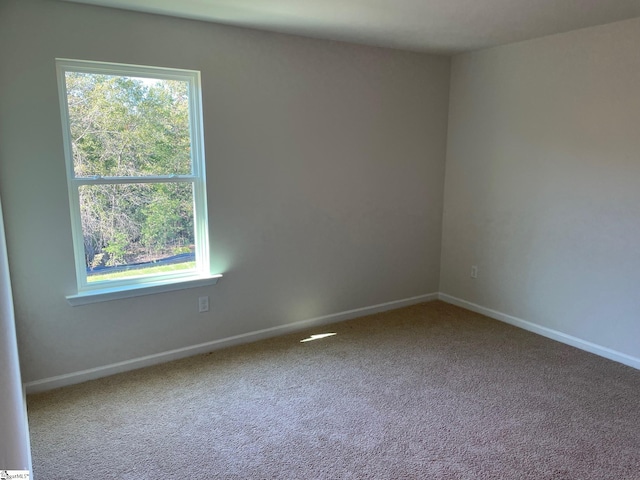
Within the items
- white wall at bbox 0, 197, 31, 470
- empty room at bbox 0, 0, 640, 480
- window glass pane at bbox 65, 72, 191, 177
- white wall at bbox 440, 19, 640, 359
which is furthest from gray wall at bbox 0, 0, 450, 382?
white wall at bbox 0, 197, 31, 470

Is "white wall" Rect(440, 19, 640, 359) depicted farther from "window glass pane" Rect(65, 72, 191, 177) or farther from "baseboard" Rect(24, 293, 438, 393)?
"window glass pane" Rect(65, 72, 191, 177)

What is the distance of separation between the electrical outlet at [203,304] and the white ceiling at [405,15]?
1.97 metres

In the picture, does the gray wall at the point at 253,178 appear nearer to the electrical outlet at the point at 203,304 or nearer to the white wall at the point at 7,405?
the electrical outlet at the point at 203,304

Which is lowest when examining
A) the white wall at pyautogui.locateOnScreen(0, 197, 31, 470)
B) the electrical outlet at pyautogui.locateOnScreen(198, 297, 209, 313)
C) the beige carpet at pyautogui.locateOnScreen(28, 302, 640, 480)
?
the beige carpet at pyautogui.locateOnScreen(28, 302, 640, 480)

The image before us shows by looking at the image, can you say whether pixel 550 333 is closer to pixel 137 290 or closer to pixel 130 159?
pixel 137 290

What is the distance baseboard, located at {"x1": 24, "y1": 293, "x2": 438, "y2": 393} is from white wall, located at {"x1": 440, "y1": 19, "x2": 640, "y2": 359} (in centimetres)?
96

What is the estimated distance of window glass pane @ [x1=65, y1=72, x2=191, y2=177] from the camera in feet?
9.03

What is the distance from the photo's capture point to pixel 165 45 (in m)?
2.89

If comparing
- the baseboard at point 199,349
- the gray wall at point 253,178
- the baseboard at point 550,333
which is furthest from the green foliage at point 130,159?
the baseboard at point 550,333

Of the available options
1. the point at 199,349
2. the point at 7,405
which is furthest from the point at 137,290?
the point at 7,405

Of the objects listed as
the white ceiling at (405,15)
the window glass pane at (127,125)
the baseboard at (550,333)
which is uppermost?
the white ceiling at (405,15)

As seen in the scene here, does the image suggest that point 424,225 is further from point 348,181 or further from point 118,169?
point 118,169

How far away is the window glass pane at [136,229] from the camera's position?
2.87 metres

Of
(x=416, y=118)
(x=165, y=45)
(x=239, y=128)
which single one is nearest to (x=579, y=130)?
(x=416, y=118)
